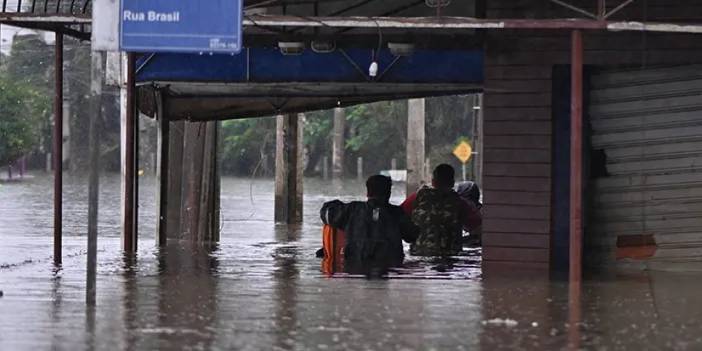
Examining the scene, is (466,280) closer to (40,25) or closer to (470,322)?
(470,322)

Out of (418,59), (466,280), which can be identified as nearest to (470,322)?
(466,280)

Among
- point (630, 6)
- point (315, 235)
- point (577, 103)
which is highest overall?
point (630, 6)

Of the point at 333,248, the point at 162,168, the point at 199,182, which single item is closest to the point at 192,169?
the point at 199,182

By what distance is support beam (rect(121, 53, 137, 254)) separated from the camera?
1600 centimetres

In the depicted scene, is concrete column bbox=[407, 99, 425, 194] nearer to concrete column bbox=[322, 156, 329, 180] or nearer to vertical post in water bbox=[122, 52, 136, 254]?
vertical post in water bbox=[122, 52, 136, 254]

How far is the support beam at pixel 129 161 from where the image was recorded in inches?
630

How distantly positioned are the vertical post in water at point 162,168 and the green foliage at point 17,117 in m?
31.5

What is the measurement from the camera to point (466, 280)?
1343 centimetres

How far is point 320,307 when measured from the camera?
1112 centimetres

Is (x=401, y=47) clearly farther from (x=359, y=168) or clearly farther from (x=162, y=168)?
(x=359, y=168)

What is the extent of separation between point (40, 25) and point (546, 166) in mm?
4942

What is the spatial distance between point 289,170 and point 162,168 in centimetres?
858

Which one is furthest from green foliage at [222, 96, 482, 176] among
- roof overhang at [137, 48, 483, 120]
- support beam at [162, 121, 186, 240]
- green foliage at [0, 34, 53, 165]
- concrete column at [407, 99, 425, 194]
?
roof overhang at [137, 48, 483, 120]

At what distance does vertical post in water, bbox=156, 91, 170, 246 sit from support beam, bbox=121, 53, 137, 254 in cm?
235
